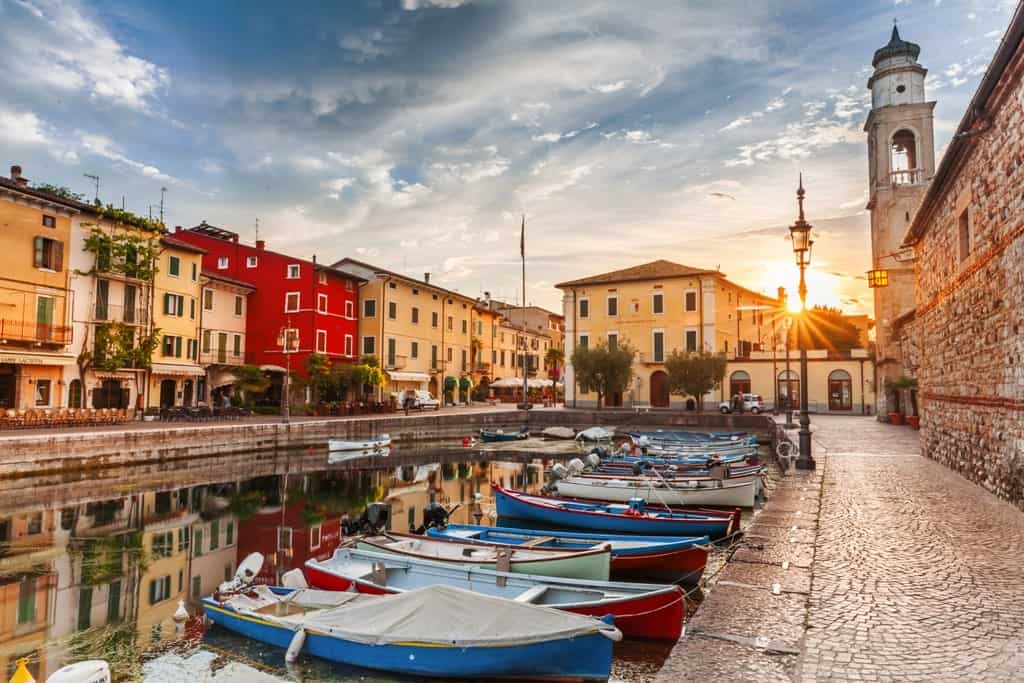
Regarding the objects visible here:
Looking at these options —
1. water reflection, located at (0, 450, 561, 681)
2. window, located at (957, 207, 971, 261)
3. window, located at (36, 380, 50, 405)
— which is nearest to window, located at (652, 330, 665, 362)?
water reflection, located at (0, 450, 561, 681)

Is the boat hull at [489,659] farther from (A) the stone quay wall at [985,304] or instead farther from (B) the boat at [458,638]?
(A) the stone quay wall at [985,304]

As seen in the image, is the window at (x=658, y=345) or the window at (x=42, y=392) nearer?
the window at (x=42, y=392)

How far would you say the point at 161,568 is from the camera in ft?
43.7

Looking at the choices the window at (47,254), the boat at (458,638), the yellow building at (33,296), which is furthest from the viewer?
the window at (47,254)

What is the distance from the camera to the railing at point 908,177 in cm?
3638

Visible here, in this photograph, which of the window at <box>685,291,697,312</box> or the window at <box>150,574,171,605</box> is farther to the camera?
the window at <box>685,291,697,312</box>

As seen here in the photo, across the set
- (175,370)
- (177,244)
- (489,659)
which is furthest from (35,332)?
(489,659)

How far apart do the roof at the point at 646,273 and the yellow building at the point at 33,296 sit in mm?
36462

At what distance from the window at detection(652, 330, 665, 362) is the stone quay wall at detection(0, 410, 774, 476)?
34.1 feet

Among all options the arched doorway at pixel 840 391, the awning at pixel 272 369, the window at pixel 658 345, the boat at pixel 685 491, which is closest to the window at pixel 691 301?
the window at pixel 658 345

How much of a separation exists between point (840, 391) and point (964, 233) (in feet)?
120

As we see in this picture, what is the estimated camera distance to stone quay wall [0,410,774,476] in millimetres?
22875

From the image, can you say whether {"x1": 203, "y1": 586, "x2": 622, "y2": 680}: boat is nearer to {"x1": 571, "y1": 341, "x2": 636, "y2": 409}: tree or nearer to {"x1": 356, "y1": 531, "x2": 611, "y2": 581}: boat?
{"x1": 356, "y1": 531, "x2": 611, "y2": 581}: boat

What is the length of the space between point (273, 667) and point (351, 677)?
1.17m
